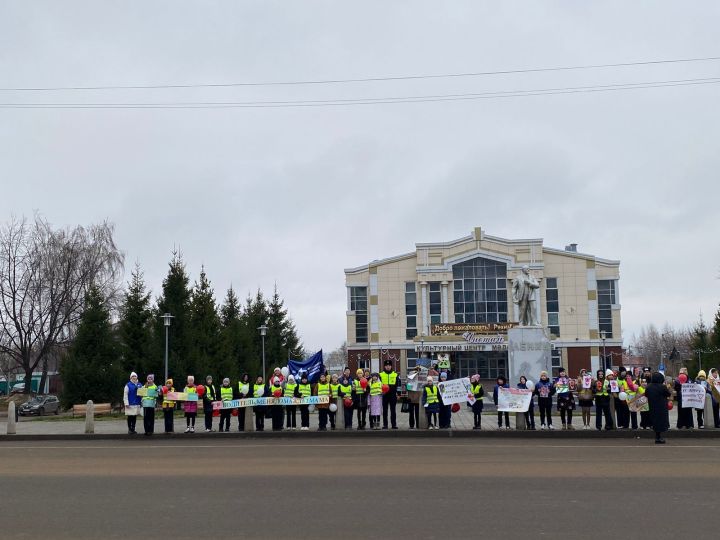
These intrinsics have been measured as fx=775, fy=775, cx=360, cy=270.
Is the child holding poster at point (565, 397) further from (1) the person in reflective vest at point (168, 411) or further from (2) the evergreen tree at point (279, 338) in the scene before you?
(2) the evergreen tree at point (279, 338)

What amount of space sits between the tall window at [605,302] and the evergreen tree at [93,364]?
47791mm

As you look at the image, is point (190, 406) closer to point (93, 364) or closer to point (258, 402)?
point (258, 402)

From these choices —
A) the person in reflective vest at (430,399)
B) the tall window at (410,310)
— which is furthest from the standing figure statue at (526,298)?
the tall window at (410,310)

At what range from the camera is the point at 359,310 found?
75.2m

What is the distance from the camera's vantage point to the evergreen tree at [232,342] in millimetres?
44188

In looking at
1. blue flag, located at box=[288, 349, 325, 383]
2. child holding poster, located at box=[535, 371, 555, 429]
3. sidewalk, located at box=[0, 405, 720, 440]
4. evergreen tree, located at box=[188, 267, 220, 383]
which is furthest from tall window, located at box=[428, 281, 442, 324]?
child holding poster, located at box=[535, 371, 555, 429]

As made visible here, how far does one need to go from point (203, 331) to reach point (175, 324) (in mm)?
2173

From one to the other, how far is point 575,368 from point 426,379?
167 feet

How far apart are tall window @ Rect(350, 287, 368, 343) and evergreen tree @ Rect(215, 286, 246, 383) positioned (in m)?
14.0

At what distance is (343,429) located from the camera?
907 inches

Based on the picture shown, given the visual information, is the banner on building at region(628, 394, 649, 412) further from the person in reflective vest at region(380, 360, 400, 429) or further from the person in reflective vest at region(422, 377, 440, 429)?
the person in reflective vest at region(380, 360, 400, 429)

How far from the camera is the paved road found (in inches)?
352

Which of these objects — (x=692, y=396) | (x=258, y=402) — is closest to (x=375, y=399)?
(x=258, y=402)

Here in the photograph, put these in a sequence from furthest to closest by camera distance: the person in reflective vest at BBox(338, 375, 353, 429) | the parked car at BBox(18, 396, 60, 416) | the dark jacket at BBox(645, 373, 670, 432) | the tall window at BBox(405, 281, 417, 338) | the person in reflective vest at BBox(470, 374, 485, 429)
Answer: the tall window at BBox(405, 281, 417, 338) < the parked car at BBox(18, 396, 60, 416) < the person in reflective vest at BBox(338, 375, 353, 429) < the person in reflective vest at BBox(470, 374, 485, 429) < the dark jacket at BBox(645, 373, 670, 432)
